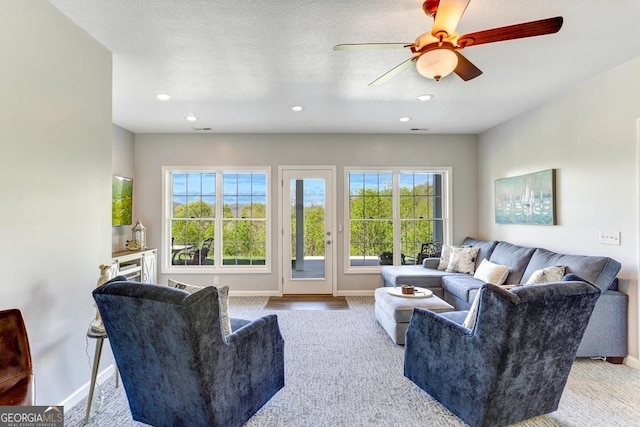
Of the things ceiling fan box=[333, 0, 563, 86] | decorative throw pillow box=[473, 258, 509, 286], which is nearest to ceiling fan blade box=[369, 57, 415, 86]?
ceiling fan box=[333, 0, 563, 86]

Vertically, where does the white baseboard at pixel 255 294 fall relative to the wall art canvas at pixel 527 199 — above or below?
below

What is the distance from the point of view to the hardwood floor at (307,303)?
468cm

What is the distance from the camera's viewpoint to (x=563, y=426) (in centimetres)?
205

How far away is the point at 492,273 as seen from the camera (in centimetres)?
391

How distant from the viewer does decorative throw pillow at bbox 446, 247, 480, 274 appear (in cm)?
462

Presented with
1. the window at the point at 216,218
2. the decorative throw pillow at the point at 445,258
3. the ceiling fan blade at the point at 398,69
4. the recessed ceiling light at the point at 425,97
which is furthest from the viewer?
the window at the point at 216,218

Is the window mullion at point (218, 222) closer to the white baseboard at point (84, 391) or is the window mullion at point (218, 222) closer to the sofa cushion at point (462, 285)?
the white baseboard at point (84, 391)

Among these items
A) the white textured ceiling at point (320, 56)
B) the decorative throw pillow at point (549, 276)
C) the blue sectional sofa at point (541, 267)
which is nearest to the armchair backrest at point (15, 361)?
the white textured ceiling at point (320, 56)

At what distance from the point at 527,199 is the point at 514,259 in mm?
845

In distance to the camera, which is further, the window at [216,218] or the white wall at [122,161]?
the window at [216,218]

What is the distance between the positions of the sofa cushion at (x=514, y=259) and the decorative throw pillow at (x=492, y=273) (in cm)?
6

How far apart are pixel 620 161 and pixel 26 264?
4600 millimetres

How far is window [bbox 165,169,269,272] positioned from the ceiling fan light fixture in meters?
3.79

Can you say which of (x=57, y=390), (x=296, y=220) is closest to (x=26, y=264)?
(x=57, y=390)
